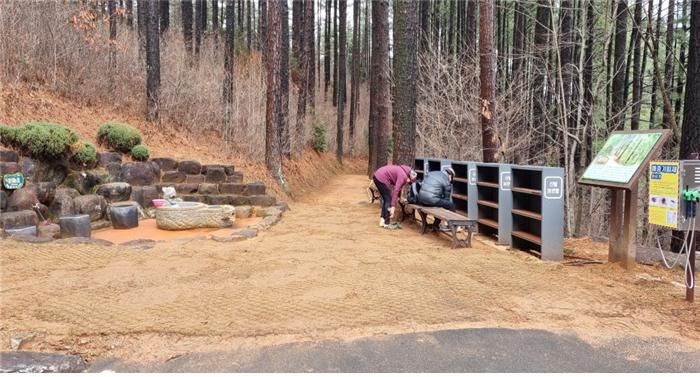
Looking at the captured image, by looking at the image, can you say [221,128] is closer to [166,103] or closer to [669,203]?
[166,103]

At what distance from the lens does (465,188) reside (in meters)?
9.75

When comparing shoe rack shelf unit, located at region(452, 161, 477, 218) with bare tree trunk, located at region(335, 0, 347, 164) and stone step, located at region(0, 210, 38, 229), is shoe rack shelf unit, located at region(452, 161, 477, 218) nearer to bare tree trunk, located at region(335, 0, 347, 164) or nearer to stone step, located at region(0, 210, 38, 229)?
stone step, located at region(0, 210, 38, 229)

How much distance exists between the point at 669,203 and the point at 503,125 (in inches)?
455

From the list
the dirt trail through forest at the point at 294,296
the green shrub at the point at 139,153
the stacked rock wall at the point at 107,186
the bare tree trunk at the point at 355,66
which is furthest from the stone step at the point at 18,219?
the bare tree trunk at the point at 355,66

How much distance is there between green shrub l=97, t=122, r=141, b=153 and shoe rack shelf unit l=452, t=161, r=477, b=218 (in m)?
7.28

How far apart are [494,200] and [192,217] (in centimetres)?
558

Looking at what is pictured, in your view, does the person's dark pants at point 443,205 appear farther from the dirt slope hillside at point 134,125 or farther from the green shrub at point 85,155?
the green shrub at point 85,155

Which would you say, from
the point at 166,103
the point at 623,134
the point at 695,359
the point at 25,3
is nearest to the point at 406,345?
the point at 695,359

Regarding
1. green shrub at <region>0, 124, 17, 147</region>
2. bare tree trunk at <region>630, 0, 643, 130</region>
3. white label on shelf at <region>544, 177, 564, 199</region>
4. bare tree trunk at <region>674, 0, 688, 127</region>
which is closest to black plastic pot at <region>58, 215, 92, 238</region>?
green shrub at <region>0, 124, 17, 147</region>

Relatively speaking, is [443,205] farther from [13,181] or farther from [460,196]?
[13,181]

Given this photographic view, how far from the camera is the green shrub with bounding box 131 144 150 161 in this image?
10617mm

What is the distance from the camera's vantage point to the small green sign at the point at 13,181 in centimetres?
738

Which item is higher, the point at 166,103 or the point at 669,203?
the point at 166,103

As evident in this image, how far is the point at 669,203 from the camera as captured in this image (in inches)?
187
